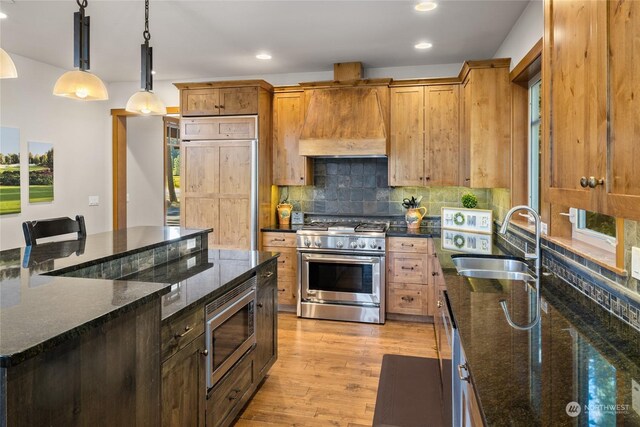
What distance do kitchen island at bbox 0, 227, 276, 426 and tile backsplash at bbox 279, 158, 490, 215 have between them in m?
3.07

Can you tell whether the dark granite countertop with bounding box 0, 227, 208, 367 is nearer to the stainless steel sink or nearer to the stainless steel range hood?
the stainless steel sink

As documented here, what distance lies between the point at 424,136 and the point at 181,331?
3.48 metres

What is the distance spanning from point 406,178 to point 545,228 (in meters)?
2.09

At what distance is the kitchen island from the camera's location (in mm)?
987

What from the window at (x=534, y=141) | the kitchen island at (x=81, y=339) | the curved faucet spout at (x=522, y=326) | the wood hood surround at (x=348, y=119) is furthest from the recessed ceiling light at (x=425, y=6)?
the kitchen island at (x=81, y=339)

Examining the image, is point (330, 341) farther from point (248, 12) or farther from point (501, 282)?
point (248, 12)

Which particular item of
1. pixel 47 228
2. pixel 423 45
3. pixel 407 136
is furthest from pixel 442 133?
pixel 47 228

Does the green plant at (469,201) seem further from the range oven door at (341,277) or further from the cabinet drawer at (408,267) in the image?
the range oven door at (341,277)

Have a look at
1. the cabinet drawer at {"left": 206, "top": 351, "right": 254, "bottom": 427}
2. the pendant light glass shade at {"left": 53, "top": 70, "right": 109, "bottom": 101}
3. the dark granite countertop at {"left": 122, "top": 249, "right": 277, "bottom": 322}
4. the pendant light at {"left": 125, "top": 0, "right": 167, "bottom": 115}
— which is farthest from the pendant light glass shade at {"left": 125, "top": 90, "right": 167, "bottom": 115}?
the cabinet drawer at {"left": 206, "top": 351, "right": 254, "bottom": 427}

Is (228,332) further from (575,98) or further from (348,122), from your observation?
(348,122)

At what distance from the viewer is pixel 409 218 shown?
473cm

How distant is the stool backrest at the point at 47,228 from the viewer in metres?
2.52

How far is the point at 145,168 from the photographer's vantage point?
6.88m

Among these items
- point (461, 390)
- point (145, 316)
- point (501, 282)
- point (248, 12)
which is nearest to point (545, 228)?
point (501, 282)
